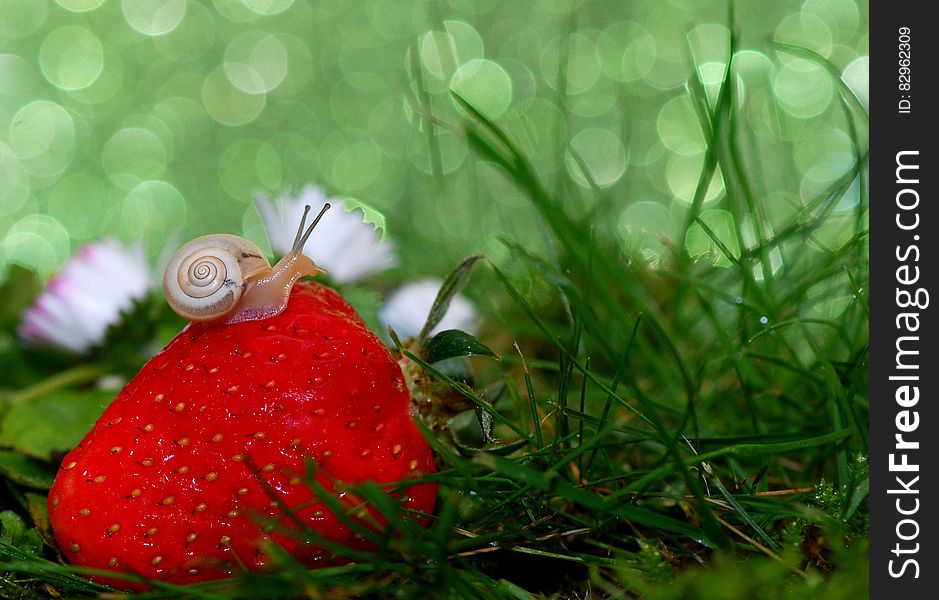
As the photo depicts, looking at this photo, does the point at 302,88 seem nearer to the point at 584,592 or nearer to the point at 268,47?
the point at 268,47

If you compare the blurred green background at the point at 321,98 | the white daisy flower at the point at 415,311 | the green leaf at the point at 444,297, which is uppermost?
the blurred green background at the point at 321,98

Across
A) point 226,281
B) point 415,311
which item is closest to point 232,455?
point 226,281

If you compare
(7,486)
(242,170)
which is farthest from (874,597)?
(242,170)

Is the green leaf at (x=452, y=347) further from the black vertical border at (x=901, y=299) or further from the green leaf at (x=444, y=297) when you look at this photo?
the black vertical border at (x=901, y=299)

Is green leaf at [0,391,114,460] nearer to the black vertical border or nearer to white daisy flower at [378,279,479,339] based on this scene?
white daisy flower at [378,279,479,339]

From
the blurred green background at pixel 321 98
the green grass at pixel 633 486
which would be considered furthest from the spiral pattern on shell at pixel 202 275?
the blurred green background at pixel 321 98

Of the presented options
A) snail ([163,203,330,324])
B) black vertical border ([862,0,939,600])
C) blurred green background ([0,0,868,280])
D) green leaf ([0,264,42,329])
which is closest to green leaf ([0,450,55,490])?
snail ([163,203,330,324])
